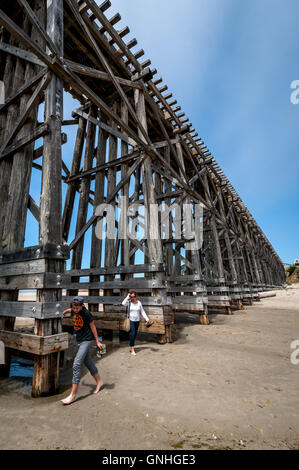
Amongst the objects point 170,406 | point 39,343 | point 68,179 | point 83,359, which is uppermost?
point 68,179

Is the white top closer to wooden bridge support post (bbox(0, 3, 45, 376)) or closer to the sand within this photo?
the sand

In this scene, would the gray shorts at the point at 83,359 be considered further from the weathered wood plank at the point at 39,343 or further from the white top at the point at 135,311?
the white top at the point at 135,311

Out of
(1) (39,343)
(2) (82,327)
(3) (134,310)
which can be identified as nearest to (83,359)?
(2) (82,327)

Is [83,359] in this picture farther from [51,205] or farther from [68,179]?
[68,179]

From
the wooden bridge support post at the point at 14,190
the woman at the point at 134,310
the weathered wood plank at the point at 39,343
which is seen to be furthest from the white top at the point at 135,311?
the wooden bridge support post at the point at 14,190

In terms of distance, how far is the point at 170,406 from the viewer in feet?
8.93

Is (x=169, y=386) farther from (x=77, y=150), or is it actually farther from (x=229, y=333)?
(x=77, y=150)

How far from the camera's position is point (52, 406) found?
9.27 ft

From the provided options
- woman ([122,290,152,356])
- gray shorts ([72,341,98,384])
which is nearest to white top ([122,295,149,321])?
woman ([122,290,152,356])

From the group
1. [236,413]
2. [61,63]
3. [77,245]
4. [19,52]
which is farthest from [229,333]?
[19,52]

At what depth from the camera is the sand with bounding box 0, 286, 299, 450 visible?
2102 mm

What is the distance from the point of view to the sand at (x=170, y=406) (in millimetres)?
2102
